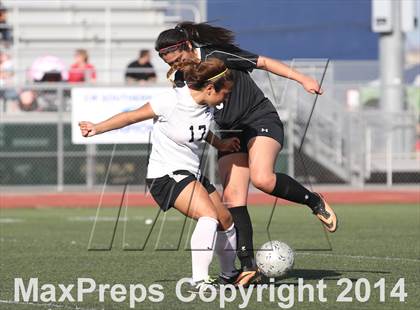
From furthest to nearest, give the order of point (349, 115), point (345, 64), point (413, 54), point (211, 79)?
point (413, 54) < point (345, 64) < point (349, 115) < point (211, 79)

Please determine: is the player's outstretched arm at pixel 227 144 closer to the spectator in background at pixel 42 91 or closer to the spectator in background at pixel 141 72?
the spectator in background at pixel 141 72

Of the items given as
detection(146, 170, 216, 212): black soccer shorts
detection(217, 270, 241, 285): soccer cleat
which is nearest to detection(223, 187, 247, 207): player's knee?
detection(217, 270, 241, 285): soccer cleat

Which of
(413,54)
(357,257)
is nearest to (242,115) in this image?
(357,257)

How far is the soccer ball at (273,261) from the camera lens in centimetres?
819

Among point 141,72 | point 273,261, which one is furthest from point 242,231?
point 141,72

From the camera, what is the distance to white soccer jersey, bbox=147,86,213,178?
770cm

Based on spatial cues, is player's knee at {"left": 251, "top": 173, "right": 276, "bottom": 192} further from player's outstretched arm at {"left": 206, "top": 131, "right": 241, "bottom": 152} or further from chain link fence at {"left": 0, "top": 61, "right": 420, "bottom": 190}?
chain link fence at {"left": 0, "top": 61, "right": 420, "bottom": 190}

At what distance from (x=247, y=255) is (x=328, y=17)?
19638mm

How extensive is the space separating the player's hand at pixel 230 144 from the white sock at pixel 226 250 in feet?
1.89

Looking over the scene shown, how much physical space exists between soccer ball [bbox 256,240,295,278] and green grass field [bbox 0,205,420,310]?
4.3 inches

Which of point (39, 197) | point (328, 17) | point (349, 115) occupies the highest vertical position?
point (328, 17)

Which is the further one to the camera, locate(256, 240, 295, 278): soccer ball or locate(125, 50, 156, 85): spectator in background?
locate(125, 50, 156, 85): spectator in background

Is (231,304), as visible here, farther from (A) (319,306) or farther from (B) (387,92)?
(B) (387,92)

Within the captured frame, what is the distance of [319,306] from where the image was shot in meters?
6.96
